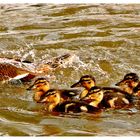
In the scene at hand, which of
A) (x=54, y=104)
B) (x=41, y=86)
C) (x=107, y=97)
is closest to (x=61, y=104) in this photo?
(x=54, y=104)

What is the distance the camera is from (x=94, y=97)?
11.3 ft

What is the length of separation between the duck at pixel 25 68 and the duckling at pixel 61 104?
817 millimetres

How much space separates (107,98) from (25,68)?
1.30 meters

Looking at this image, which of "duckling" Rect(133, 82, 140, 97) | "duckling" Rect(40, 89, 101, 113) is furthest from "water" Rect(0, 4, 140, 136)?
"duckling" Rect(133, 82, 140, 97)

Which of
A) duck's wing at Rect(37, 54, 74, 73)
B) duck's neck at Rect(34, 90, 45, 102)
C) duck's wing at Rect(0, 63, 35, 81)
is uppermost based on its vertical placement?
duck's wing at Rect(37, 54, 74, 73)

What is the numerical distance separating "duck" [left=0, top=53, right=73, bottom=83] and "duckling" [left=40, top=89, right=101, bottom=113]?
2.68ft

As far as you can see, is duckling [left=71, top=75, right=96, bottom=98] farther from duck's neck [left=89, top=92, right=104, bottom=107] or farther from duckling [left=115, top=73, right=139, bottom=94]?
duck's neck [left=89, top=92, right=104, bottom=107]

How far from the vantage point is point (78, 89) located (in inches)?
156

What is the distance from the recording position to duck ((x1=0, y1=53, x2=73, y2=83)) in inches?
172

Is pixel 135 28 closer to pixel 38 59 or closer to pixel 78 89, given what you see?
pixel 38 59

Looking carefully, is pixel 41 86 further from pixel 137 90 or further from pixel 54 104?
pixel 137 90

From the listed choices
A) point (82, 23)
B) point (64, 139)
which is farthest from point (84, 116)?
point (82, 23)

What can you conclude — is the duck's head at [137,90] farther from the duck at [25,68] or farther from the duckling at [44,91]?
the duck at [25,68]

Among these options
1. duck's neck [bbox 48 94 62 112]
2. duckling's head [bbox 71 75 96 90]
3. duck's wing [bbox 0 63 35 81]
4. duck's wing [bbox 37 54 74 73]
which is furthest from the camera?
duck's wing [bbox 37 54 74 73]
